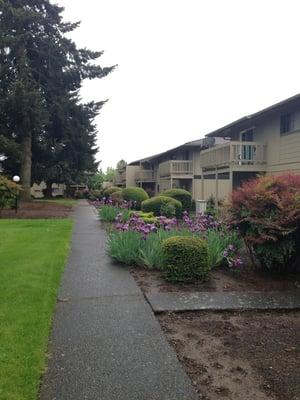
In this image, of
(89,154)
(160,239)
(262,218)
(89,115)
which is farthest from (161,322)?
(89,154)

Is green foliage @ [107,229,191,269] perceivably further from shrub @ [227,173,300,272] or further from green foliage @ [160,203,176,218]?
green foliage @ [160,203,176,218]

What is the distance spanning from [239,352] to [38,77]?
31865 mm

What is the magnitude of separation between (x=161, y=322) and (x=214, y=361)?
1.28 meters

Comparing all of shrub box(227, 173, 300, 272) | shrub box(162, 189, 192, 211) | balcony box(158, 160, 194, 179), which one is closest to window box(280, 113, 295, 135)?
shrub box(162, 189, 192, 211)

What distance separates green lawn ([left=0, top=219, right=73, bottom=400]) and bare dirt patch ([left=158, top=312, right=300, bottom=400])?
1.42m

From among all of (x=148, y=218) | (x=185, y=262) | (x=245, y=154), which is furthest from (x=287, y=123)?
(x=185, y=262)

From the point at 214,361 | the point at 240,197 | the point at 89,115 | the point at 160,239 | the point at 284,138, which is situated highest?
the point at 89,115

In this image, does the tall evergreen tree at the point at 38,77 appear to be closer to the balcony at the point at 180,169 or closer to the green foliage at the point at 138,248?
the balcony at the point at 180,169

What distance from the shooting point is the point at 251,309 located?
595 cm

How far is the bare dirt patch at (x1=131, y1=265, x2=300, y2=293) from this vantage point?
709 centimetres

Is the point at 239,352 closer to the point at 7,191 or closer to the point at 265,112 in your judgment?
the point at 265,112

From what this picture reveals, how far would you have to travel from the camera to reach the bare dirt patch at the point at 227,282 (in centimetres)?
709

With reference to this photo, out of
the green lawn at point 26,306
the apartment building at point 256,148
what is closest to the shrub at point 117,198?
the apartment building at point 256,148

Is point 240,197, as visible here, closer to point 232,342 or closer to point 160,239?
point 160,239
